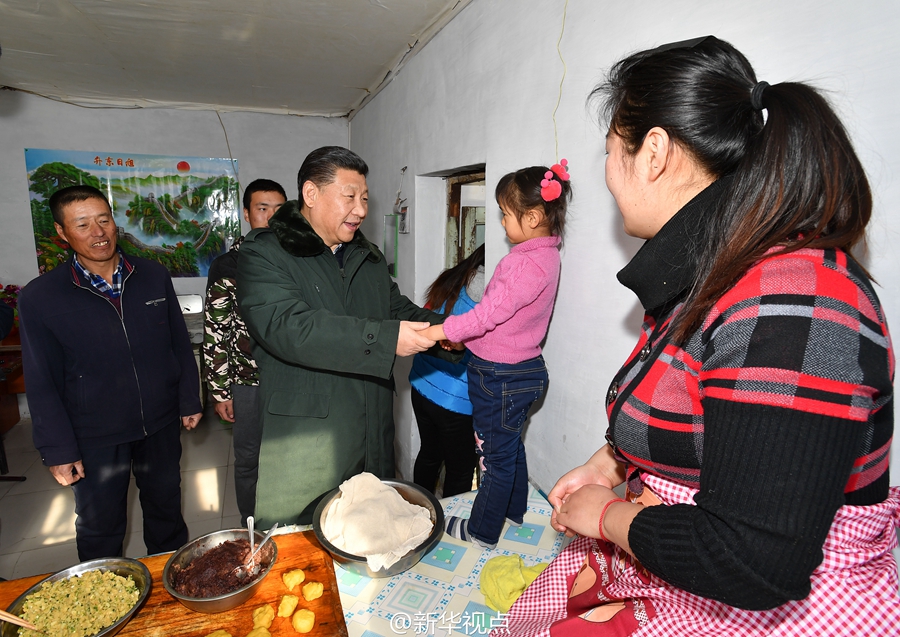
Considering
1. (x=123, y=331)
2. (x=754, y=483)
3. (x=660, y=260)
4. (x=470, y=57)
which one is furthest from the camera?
(x=470, y=57)

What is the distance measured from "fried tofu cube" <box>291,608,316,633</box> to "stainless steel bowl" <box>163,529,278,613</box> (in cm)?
12

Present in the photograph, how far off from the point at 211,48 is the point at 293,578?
10.1 ft

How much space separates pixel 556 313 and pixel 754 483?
121 centimetres

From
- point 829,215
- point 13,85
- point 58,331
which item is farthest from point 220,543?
point 13,85

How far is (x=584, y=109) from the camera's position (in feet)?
4.63

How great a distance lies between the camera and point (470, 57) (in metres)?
2.14

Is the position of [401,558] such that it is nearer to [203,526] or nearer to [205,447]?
[203,526]

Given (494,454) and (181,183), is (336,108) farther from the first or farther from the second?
(494,454)

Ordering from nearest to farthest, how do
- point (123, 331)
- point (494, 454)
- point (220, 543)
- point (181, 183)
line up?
point (220, 543) → point (494, 454) → point (123, 331) → point (181, 183)

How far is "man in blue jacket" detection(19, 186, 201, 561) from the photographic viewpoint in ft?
6.03

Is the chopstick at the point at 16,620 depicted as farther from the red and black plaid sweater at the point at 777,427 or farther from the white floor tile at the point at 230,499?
the white floor tile at the point at 230,499

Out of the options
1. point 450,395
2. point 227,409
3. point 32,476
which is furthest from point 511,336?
point 32,476

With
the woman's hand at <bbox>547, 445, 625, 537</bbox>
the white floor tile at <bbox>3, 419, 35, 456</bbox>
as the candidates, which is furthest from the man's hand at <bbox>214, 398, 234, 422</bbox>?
Result: the white floor tile at <bbox>3, 419, 35, 456</bbox>

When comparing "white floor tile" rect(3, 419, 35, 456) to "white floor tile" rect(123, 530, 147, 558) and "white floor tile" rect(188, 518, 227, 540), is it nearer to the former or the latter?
"white floor tile" rect(123, 530, 147, 558)
